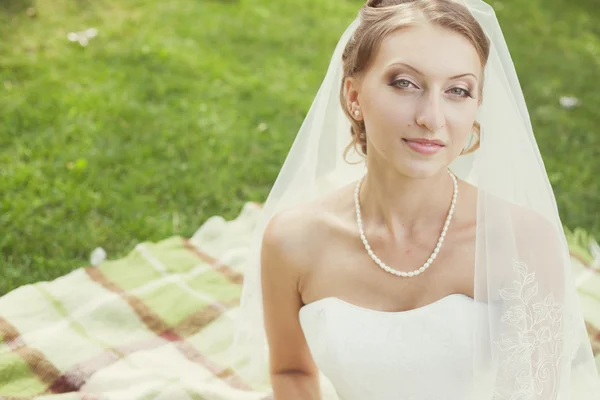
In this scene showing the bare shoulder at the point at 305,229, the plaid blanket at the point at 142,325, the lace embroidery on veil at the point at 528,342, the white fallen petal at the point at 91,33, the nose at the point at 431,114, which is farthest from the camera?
the white fallen petal at the point at 91,33

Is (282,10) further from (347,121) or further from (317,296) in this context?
(317,296)

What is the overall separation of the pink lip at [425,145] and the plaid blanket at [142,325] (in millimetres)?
1591

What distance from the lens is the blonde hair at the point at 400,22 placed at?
2.58 m

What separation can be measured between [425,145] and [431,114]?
12 centimetres

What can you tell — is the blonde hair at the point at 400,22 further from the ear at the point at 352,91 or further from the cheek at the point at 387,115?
the cheek at the point at 387,115

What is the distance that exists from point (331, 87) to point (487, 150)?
0.86 m

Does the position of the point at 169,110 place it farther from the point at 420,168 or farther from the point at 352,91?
the point at 420,168

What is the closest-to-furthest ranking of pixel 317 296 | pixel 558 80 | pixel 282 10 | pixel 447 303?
pixel 447 303, pixel 317 296, pixel 558 80, pixel 282 10

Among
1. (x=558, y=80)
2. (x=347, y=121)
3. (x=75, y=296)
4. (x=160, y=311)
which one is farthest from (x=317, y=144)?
(x=558, y=80)

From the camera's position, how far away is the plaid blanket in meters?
3.68

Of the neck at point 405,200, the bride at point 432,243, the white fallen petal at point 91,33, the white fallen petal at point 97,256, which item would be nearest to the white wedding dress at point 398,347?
the bride at point 432,243

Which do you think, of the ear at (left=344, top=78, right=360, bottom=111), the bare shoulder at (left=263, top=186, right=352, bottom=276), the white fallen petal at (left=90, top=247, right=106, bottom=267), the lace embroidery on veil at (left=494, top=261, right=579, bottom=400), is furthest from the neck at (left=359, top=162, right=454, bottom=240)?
the white fallen petal at (left=90, top=247, right=106, bottom=267)

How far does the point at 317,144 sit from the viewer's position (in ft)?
11.4

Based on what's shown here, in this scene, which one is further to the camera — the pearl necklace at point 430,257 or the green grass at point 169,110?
the green grass at point 169,110
